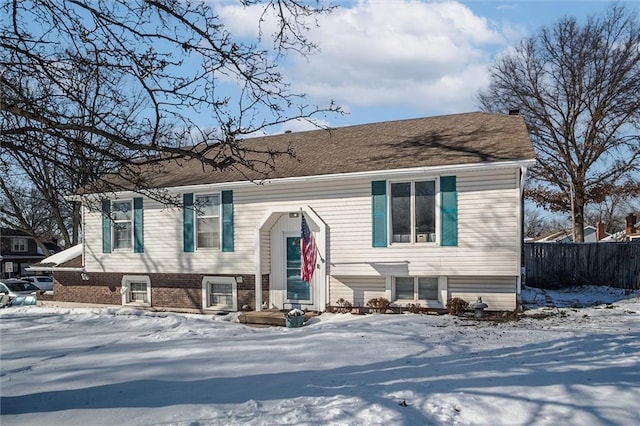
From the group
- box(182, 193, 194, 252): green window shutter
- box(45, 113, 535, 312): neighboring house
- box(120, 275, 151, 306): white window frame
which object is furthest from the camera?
box(120, 275, 151, 306): white window frame

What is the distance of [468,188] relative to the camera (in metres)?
12.0

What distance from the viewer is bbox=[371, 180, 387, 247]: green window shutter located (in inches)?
497

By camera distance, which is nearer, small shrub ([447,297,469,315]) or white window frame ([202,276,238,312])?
small shrub ([447,297,469,315])

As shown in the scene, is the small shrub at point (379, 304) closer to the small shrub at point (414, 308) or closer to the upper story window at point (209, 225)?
the small shrub at point (414, 308)

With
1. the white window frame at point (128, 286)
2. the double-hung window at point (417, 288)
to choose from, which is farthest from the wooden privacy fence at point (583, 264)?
the white window frame at point (128, 286)

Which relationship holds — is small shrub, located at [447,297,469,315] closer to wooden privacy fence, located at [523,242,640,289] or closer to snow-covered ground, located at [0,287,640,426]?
snow-covered ground, located at [0,287,640,426]

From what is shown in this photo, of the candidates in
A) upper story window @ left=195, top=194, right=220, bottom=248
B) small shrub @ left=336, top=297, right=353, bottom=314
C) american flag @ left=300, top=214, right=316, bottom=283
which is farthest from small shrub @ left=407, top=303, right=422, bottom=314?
upper story window @ left=195, top=194, right=220, bottom=248

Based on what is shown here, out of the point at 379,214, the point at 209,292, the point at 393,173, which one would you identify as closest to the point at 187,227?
the point at 209,292

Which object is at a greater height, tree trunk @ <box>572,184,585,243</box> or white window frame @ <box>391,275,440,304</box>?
tree trunk @ <box>572,184,585,243</box>

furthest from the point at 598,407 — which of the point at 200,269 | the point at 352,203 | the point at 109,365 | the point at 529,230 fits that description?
the point at 529,230

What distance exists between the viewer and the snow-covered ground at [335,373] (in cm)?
512

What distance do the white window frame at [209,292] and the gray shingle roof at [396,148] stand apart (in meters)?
2.71

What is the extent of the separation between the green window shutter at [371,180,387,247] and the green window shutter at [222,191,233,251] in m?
4.03

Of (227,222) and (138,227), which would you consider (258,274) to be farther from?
(138,227)
